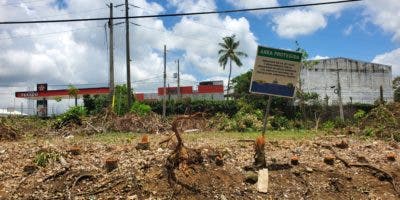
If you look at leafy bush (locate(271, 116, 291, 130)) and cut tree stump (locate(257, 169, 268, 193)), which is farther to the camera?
leafy bush (locate(271, 116, 291, 130))

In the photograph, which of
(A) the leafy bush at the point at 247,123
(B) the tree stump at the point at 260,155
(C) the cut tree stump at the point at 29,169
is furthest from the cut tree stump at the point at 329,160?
(A) the leafy bush at the point at 247,123

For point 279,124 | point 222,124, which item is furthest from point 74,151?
point 279,124

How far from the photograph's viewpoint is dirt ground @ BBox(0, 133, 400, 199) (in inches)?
342

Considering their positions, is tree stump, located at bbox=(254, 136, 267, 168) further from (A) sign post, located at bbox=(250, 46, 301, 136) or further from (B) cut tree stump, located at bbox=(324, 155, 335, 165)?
(B) cut tree stump, located at bbox=(324, 155, 335, 165)

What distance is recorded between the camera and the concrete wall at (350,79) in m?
48.7

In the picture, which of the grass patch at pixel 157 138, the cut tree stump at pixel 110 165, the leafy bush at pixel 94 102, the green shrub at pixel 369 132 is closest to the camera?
the cut tree stump at pixel 110 165

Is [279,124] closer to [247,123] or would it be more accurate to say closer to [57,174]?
[247,123]

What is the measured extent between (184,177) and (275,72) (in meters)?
2.80

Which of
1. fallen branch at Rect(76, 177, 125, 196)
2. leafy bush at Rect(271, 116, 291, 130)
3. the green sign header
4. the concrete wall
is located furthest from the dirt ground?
the concrete wall

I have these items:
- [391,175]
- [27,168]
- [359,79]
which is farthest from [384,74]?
[27,168]

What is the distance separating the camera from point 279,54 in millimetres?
10117

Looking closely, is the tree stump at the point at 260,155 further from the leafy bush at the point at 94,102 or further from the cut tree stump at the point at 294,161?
the leafy bush at the point at 94,102

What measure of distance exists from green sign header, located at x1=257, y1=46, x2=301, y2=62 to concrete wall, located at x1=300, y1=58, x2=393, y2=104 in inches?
1517

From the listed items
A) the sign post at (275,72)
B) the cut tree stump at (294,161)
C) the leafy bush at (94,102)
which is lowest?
the cut tree stump at (294,161)
